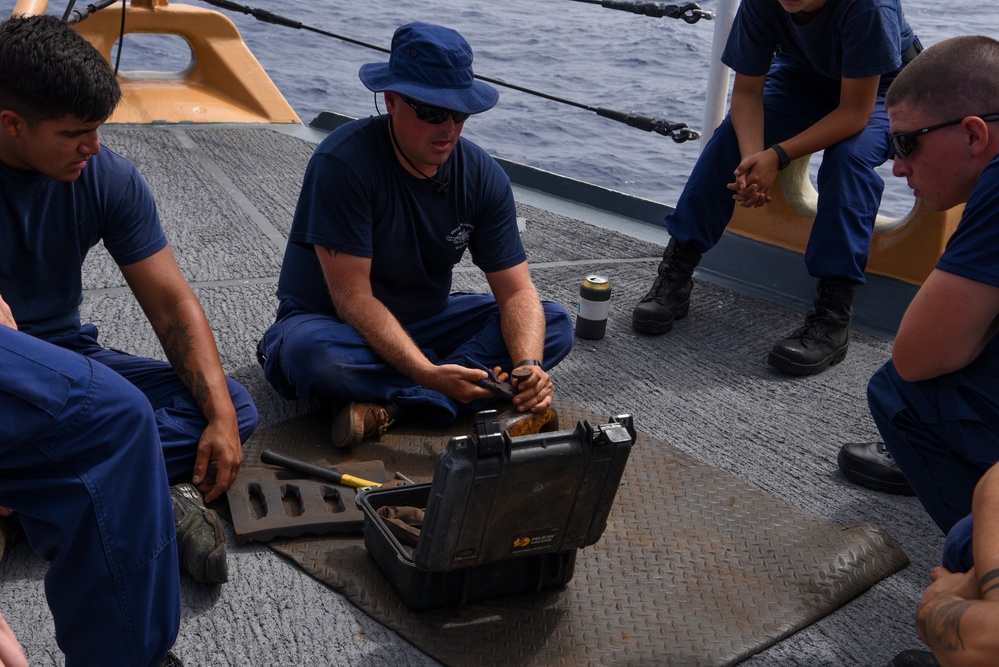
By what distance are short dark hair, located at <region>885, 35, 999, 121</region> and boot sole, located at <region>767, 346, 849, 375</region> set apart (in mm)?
1412

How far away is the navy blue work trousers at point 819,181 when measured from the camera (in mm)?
3525

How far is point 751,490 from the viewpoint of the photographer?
2775 millimetres

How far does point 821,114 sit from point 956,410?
6.43ft

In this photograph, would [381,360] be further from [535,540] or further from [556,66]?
[556,66]

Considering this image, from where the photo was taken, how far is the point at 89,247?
250 cm

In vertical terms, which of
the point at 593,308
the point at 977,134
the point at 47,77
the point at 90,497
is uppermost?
the point at 977,134

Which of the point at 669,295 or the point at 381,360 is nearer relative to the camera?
the point at 381,360

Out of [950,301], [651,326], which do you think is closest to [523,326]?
[651,326]

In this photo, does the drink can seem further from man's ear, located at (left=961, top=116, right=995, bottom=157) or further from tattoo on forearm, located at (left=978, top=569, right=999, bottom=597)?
tattoo on forearm, located at (left=978, top=569, right=999, bottom=597)

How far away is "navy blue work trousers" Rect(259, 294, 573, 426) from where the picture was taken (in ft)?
9.36

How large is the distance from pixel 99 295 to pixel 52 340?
3.84 ft

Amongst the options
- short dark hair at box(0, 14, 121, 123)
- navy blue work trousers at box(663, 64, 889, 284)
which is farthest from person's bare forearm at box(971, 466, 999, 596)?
navy blue work trousers at box(663, 64, 889, 284)

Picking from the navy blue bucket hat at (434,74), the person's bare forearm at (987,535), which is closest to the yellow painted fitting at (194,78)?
the navy blue bucket hat at (434,74)

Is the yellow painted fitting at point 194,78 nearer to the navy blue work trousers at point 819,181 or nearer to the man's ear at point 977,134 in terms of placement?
the navy blue work trousers at point 819,181
